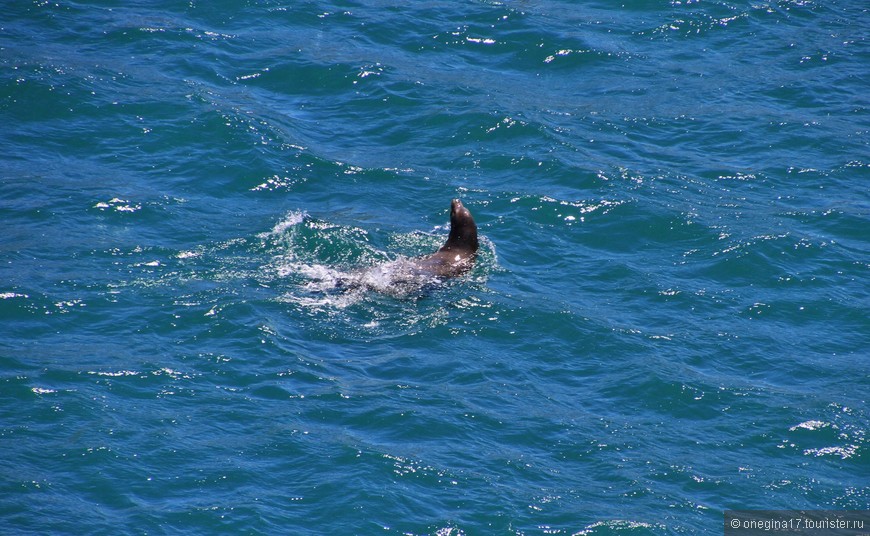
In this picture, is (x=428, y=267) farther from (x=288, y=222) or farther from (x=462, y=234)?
(x=288, y=222)

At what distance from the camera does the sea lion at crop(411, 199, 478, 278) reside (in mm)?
14242

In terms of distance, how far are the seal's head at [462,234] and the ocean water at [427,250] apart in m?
0.54

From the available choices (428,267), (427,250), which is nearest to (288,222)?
(427,250)

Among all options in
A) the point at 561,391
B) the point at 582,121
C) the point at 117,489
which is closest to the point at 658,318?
the point at 561,391

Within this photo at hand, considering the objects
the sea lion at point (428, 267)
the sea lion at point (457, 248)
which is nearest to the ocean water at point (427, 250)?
the sea lion at point (428, 267)

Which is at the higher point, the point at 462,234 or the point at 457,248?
the point at 462,234

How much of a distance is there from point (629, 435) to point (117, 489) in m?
5.34

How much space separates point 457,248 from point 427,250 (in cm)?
58

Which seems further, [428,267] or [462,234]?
[462,234]

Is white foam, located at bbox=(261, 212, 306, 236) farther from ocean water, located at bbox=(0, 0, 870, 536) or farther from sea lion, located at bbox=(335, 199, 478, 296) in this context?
sea lion, located at bbox=(335, 199, 478, 296)

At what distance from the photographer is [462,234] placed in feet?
47.8

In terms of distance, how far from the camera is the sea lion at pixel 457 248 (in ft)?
46.7

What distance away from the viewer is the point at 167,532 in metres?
9.49

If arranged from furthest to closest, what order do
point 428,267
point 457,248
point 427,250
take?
A: 1. point 427,250
2. point 457,248
3. point 428,267
